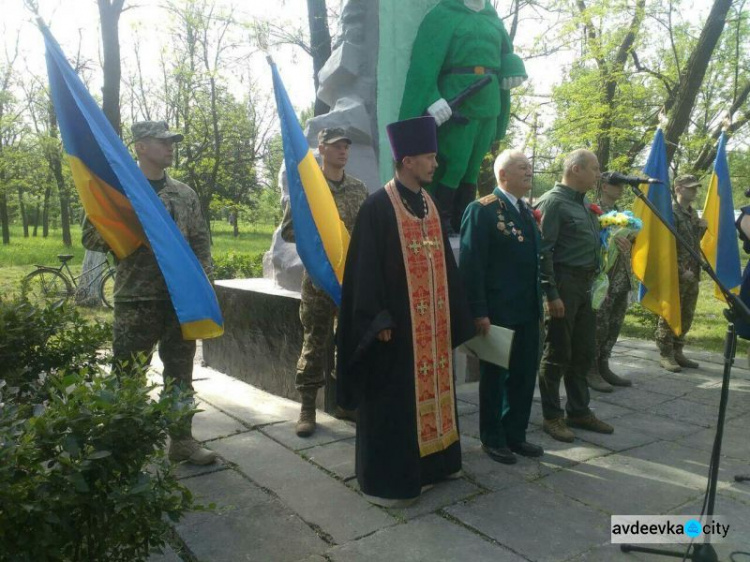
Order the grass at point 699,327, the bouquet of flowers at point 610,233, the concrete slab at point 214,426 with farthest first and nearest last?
1. the grass at point 699,327
2. the bouquet of flowers at point 610,233
3. the concrete slab at point 214,426

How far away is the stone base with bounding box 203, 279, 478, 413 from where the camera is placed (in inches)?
198

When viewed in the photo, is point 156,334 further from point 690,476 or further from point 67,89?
point 690,476

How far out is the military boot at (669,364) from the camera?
20.5 ft

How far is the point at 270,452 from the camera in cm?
391

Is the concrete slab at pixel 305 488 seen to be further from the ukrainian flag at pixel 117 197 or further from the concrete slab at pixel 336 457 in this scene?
the ukrainian flag at pixel 117 197

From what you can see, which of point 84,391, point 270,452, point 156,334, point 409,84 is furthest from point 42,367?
point 409,84

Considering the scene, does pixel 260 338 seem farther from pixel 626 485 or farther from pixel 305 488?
pixel 626 485

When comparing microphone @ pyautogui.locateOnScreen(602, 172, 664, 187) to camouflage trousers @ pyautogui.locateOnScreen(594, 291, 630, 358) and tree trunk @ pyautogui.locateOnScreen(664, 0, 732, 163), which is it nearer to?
camouflage trousers @ pyautogui.locateOnScreen(594, 291, 630, 358)

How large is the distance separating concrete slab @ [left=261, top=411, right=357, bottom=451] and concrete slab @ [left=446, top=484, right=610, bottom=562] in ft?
4.07

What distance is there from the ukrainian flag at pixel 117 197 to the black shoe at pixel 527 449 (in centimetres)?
205

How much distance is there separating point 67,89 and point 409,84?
264 cm

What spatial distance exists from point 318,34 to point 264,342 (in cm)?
630

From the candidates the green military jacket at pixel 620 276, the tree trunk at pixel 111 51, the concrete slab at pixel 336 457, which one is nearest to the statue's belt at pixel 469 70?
the green military jacket at pixel 620 276

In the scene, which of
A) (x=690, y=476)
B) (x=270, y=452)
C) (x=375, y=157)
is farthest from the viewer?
(x=375, y=157)
